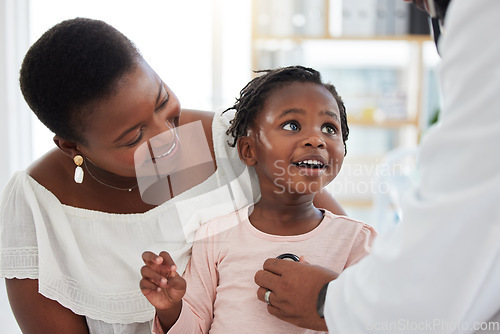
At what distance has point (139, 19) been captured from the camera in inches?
109

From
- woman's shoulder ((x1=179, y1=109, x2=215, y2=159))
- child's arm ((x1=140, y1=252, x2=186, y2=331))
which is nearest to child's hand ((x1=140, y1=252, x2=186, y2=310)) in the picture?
child's arm ((x1=140, y1=252, x2=186, y2=331))

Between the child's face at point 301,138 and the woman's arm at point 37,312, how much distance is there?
0.57 meters

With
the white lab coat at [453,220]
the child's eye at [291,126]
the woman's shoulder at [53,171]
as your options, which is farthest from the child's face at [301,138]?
the woman's shoulder at [53,171]

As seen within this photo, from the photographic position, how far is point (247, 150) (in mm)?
1219

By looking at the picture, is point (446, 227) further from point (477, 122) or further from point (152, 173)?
point (152, 173)

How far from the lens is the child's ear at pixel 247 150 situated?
1203 millimetres

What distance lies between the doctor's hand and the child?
1.3 inches

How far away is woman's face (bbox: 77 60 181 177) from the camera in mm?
1073

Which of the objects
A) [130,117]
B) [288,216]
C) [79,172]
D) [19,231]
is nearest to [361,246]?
[288,216]

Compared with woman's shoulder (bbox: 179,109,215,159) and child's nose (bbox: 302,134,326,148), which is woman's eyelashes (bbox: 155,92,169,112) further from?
child's nose (bbox: 302,134,326,148)

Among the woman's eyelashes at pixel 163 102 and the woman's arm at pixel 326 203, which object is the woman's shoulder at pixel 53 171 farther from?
the woman's arm at pixel 326 203

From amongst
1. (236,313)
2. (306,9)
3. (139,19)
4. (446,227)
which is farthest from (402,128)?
(446,227)

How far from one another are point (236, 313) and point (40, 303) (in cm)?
46

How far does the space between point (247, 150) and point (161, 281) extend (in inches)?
16.2
